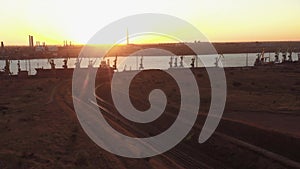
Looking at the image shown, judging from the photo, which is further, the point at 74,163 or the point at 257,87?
the point at 257,87

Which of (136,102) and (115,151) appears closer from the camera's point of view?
(115,151)

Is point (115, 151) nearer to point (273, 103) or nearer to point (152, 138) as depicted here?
point (152, 138)

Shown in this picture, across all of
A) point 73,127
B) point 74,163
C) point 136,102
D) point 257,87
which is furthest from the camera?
point 257,87

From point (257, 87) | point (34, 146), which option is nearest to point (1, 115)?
point (34, 146)

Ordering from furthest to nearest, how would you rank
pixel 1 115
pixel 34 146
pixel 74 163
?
1. pixel 1 115
2. pixel 34 146
3. pixel 74 163

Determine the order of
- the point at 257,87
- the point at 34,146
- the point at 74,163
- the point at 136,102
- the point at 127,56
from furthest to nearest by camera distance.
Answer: the point at 127,56
the point at 257,87
the point at 136,102
the point at 34,146
the point at 74,163

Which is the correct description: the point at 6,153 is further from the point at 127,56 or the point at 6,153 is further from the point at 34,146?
the point at 127,56

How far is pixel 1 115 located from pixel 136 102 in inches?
390

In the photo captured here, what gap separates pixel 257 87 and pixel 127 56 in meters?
140

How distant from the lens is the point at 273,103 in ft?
82.6

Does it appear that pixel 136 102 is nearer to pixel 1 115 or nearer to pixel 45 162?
pixel 1 115

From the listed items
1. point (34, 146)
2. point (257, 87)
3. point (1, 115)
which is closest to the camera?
point (34, 146)

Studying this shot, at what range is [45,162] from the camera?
1380 centimetres

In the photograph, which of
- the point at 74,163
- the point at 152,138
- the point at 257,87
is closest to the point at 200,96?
the point at 257,87
